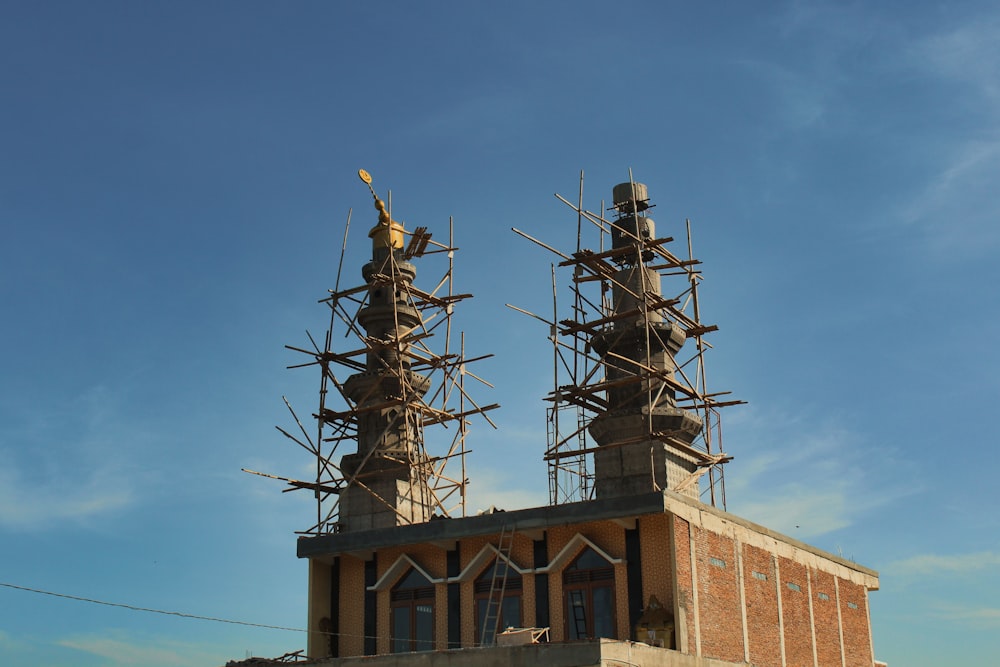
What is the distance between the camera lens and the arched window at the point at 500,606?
118 feet

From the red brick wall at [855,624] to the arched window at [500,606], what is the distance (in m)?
12.9

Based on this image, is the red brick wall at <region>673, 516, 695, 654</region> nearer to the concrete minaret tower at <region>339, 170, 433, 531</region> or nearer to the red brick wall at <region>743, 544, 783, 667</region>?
the red brick wall at <region>743, 544, 783, 667</region>

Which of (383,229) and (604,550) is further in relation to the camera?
(383,229)

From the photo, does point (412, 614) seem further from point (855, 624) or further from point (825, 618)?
point (855, 624)

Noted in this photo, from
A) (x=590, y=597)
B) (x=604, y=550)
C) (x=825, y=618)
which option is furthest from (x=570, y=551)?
(x=825, y=618)

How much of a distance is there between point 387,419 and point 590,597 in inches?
781

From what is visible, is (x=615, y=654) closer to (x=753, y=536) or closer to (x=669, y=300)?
(x=753, y=536)

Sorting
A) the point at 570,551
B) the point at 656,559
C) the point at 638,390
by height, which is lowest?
the point at 656,559

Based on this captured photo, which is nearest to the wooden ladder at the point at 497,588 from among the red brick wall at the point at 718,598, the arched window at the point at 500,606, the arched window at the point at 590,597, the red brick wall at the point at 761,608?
the arched window at the point at 500,606

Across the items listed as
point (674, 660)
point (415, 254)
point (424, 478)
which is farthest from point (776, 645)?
point (415, 254)

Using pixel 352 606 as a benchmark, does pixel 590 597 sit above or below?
below

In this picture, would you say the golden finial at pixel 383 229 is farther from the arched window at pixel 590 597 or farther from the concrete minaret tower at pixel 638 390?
the arched window at pixel 590 597

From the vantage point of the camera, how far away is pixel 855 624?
43.7m

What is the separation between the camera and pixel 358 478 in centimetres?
5200
